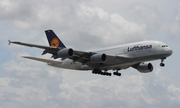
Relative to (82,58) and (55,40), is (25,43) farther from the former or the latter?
(55,40)

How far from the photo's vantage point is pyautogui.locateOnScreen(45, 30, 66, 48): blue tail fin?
7206 centimetres

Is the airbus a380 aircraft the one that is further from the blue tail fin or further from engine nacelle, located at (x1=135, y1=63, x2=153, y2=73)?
the blue tail fin

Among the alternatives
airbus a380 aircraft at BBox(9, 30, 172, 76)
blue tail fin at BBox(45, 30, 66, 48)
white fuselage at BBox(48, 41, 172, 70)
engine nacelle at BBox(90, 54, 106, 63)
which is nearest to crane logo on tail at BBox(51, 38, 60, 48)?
blue tail fin at BBox(45, 30, 66, 48)

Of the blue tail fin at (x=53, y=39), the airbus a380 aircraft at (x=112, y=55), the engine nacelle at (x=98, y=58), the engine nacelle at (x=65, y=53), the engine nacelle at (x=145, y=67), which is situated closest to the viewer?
the engine nacelle at (x=65, y=53)

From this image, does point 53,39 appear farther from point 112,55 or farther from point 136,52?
point 136,52

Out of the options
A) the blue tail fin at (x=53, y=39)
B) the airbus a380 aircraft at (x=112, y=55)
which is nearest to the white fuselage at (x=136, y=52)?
the airbus a380 aircraft at (x=112, y=55)

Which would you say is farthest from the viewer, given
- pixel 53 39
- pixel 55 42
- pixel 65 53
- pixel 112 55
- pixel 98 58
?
pixel 53 39

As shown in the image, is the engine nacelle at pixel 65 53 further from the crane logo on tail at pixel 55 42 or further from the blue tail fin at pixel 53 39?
the crane logo on tail at pixel 55 42

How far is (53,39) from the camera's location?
73.3 metres

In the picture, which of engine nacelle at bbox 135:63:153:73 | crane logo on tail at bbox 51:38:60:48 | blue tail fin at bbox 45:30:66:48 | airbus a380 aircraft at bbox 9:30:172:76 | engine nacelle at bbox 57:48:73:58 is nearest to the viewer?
engine nacelle at bbox 57:48:73:58

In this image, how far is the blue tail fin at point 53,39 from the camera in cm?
7206

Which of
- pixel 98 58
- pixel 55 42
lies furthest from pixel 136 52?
pixel 55 42

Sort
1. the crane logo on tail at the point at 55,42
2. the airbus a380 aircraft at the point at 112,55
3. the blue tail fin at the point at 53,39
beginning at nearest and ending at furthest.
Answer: the airbus a380 aircraft at the point at 112,55 → the blue tail fin at the point at 53,39 → the crane logo on tail at the point at 55,42

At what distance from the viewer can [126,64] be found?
63281mm
